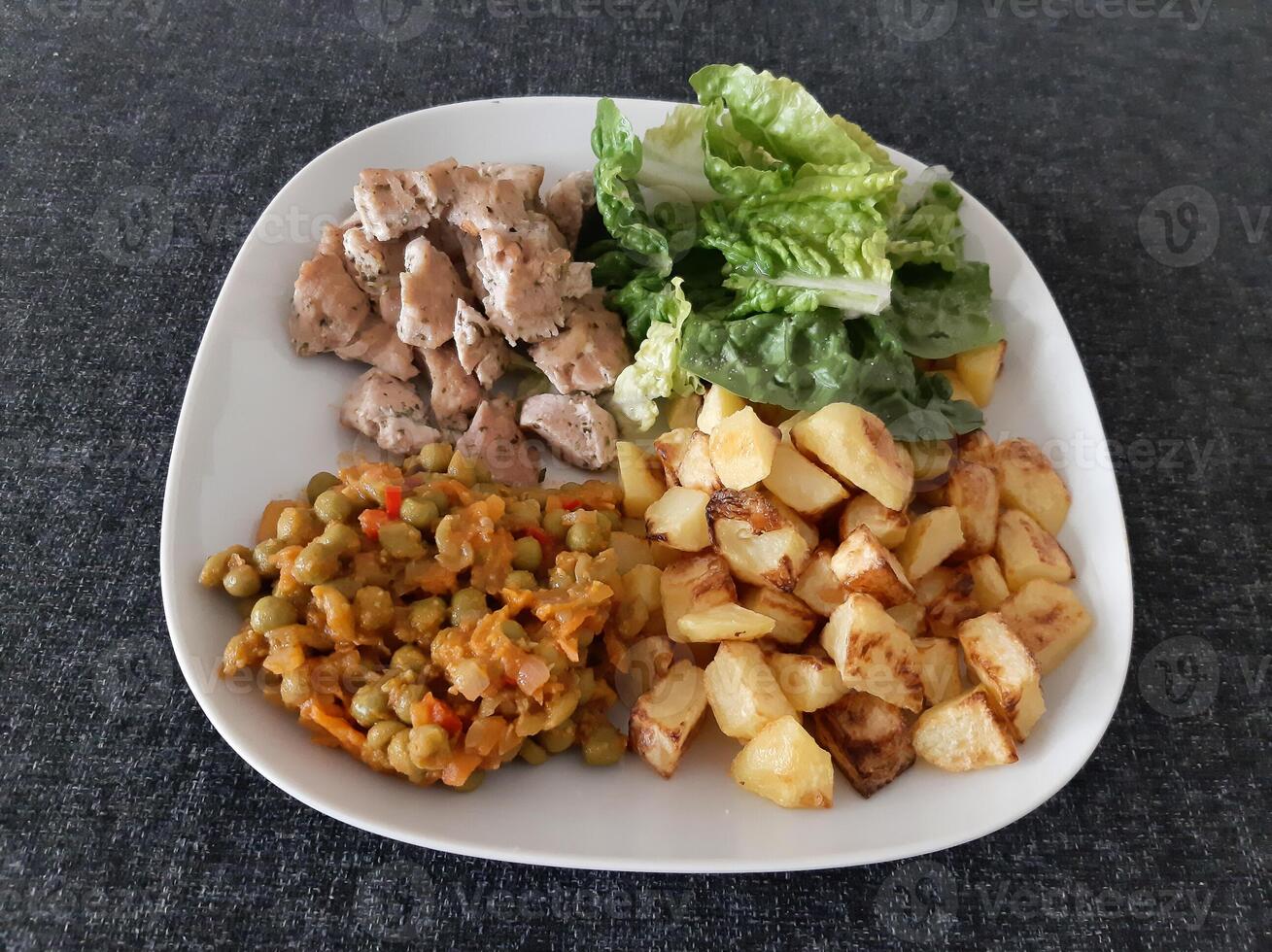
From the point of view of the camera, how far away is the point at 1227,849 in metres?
2.74

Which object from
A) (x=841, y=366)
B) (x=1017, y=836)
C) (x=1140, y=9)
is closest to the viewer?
(x=1017, y=836)

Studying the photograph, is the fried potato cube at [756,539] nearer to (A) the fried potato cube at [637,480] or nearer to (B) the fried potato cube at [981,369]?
(A) the fried potato cube at [637,480]

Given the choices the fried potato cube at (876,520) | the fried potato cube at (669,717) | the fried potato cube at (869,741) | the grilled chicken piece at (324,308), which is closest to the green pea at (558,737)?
the fried potato cube at (669,717)

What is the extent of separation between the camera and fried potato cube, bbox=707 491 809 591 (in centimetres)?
256

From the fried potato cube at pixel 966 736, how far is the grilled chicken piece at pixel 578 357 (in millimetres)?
1405

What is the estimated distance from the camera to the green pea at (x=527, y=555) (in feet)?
8.64

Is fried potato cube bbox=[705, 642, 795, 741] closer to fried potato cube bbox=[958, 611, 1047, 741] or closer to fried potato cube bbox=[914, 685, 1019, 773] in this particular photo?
fried potato cube bbox=[914, 685, 1019, 773]

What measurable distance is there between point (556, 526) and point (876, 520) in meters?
0.88

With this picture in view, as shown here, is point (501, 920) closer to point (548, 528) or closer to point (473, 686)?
point (473, 686)

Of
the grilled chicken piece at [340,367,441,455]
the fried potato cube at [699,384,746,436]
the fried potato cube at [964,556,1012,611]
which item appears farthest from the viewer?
the grilled chicken piece at [340,367,441,455]

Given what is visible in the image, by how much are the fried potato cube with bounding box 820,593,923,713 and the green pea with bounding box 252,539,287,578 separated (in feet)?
4.69

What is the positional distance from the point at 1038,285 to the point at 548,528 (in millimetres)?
1859

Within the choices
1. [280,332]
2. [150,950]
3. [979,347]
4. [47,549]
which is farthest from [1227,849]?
[47,549]

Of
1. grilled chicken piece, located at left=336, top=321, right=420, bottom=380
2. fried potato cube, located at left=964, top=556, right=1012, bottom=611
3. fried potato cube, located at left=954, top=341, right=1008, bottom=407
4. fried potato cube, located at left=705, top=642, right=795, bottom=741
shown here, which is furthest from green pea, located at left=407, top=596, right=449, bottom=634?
fried potato cube, located at left=954, top=341, right=1008, bottom=407
